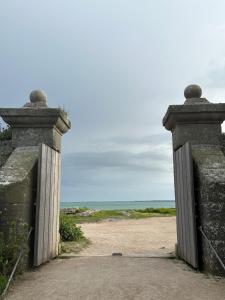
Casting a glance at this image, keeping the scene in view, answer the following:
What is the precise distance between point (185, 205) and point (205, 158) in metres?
0.87

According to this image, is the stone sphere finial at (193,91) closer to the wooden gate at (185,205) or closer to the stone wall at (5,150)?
the wooden gate at (185,205)

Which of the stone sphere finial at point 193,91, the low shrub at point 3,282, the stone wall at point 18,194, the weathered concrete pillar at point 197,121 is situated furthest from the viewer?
the stone sphere finial at point 193,91

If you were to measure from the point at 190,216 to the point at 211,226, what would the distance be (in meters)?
0.48

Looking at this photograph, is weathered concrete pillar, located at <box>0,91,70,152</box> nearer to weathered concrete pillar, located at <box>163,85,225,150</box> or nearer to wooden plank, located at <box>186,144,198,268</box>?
weathered concrete pillar, located at <box>163,85,225,150</box>

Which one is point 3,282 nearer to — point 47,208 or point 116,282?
point 116,282

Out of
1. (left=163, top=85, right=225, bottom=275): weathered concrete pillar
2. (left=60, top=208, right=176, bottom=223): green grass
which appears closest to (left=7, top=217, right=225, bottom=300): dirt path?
(left=163, top=85, right=225, bottom=275): weathered concrete pillar

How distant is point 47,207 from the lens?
6309 millimetres

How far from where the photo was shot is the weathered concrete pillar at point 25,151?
18.1ft

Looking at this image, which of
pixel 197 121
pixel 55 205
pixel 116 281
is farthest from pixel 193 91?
pixel 116 281

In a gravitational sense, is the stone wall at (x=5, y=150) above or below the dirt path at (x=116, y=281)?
above

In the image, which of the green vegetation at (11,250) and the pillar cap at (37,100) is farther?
the pillar cap at (37,100)

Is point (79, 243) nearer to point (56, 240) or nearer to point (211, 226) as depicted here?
point (56, 240)

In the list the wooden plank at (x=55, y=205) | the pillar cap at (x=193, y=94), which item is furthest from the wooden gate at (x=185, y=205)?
the wooden plank at (x=55, y=205)

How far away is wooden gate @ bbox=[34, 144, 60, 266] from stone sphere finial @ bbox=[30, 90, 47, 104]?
101cm
